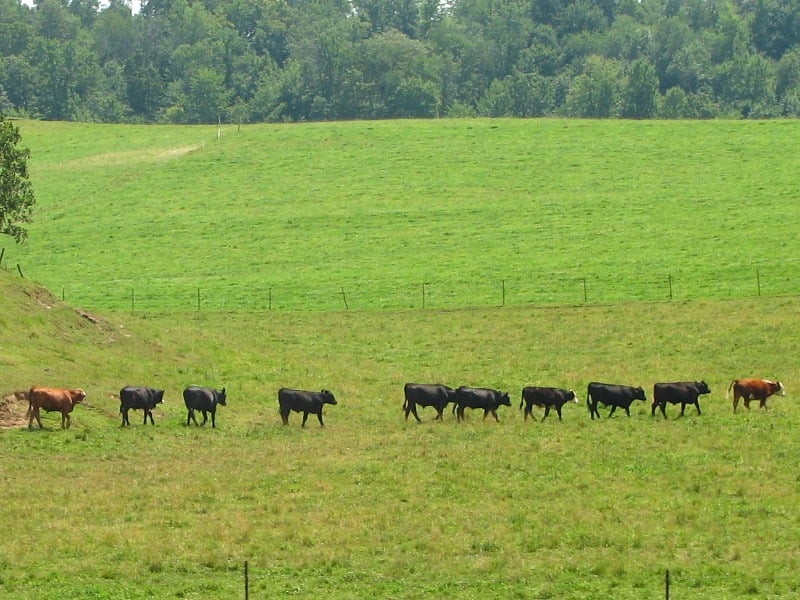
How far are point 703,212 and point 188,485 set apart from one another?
5433 cm

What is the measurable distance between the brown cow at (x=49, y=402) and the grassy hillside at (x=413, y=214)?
26925 millimetres

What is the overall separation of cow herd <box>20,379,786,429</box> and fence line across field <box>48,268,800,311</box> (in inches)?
846

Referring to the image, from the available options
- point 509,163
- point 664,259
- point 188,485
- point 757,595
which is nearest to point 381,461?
point 188,485

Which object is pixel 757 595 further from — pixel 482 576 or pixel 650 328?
pixel 650 328

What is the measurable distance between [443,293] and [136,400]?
28573mm

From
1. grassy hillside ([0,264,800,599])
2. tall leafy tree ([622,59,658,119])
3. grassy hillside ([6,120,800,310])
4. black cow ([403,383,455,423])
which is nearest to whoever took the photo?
grassy hillside ([0,264,800,599])

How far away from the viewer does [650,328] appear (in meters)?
53.3

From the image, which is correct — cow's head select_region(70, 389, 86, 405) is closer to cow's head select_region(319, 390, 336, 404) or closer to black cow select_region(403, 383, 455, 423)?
cow's head select_region(319, 390, 336, 404)

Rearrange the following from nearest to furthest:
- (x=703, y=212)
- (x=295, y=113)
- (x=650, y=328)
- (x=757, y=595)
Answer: (x=757, y=595) → (x=650, y=328) → (x=703, y=212) → (x=295, y=113)

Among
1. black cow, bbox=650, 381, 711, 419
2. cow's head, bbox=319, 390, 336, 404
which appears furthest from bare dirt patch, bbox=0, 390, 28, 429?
black cow, bbox=650, 381, 711, 419

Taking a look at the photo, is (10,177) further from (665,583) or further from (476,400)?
(665,583)

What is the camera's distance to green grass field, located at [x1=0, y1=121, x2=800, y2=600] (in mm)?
23656

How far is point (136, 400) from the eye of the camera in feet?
120

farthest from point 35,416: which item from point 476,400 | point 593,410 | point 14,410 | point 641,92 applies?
point 641,92
